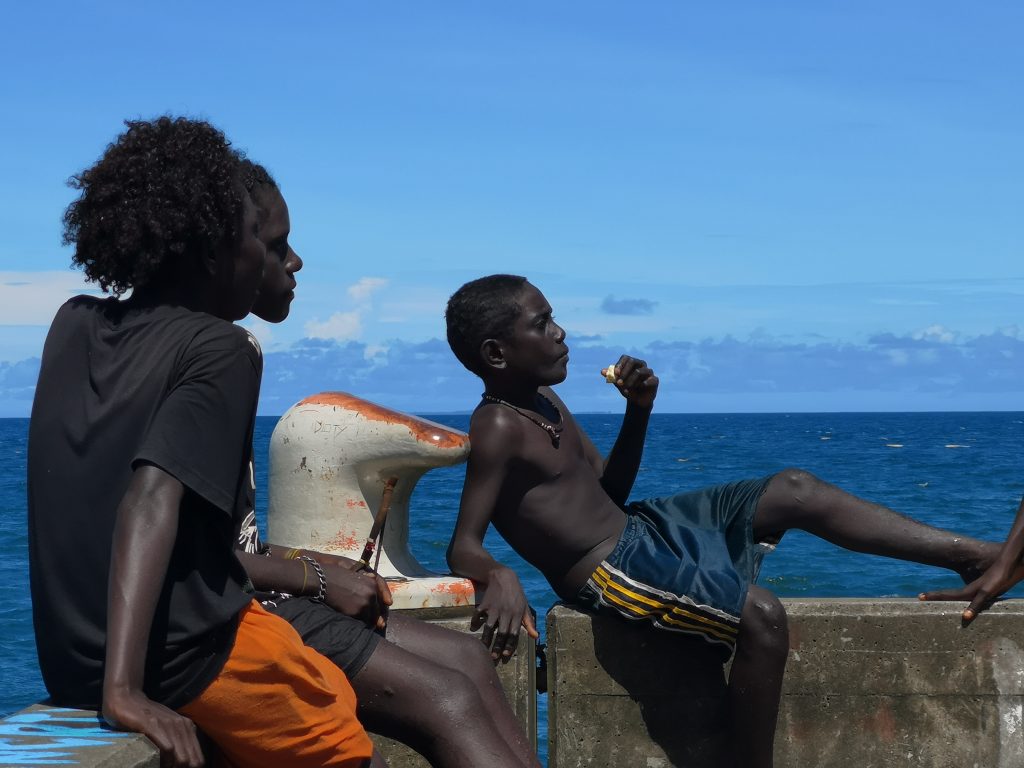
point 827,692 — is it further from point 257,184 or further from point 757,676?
point 257,184

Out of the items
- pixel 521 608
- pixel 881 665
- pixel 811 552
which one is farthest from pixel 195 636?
pixel 811 552

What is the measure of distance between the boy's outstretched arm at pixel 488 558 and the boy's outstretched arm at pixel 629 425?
483mm

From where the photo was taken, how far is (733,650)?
3818 mm

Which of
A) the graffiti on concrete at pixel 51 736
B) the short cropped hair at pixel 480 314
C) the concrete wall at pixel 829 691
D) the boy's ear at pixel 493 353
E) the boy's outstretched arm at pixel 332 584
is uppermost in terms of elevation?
the short cropped hair at pixel 480 314

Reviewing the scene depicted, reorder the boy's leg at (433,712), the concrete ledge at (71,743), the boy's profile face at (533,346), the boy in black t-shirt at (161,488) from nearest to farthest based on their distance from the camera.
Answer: the concrete ledge at (71,743), the boy in black t-shirt at (161,488), the boy's leg at (433,712), the boy's profile face at (533,346)

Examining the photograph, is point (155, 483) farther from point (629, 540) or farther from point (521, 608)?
point (629, 540)

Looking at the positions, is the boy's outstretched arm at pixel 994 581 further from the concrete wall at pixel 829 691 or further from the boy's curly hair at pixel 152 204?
the boy's curly hair at pixel 152 204

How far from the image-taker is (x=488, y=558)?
12.5 ft

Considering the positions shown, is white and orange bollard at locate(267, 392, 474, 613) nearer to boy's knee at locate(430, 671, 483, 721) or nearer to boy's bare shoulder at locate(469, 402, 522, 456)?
boy's bare shoulder at locate(469, 402, 522, 456)

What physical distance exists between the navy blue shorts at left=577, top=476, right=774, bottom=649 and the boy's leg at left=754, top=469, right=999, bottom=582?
75 mm

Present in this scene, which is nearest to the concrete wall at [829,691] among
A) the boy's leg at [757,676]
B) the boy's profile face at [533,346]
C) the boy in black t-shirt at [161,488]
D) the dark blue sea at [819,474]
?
the boy's leg at [757,676]

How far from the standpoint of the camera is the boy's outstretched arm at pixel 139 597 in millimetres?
2246

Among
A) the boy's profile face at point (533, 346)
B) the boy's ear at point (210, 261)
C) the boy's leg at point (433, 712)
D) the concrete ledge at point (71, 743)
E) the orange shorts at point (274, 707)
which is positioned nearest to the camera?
the concrete ledge at point (71, 743)

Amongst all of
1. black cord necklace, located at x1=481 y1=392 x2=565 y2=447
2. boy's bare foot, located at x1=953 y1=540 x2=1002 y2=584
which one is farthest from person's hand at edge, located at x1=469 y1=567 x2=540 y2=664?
boy's bare foot, located at x1=953 y1=540 x2=1002 y2=584
